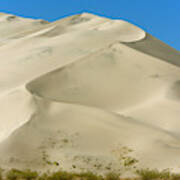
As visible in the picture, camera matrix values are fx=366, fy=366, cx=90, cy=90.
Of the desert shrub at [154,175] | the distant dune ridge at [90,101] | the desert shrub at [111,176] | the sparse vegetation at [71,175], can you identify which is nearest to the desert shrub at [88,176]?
the sparse vegetation at [71,175]

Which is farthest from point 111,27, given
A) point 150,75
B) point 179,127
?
point 179,127

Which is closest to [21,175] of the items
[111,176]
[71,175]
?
[71,175]

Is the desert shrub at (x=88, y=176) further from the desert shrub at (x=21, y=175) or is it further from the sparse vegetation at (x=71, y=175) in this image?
the desert shrub at (x=21, y=175)

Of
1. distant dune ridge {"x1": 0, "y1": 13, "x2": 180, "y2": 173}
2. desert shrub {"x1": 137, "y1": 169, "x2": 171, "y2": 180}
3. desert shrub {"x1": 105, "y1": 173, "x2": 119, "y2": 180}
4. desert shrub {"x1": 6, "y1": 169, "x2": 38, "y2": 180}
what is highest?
desert shrub {"x1": 137, "y1": 169, "x2": 171, "y2": 180}

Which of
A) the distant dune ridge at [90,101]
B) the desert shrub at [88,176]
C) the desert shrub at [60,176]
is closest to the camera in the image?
the desert shrub at [60,176]

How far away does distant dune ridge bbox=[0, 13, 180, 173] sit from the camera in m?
9.65

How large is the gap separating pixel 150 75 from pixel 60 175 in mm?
9285

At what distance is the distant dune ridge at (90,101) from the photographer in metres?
9.65

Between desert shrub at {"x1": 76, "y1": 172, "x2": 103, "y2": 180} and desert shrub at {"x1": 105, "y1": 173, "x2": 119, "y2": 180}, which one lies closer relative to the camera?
desert shrub at {"x1": 76, "y1": 172, "x2": 103, "y2": 180}

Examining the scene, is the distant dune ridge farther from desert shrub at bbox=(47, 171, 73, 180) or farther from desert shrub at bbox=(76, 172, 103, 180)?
desert shrub at bbox=(47, 171, 73, 180)

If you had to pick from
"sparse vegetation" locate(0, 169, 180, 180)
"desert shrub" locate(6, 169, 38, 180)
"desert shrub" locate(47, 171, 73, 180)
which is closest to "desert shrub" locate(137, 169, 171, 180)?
"sparse vegetation" locate(0, 169, 180, 180)

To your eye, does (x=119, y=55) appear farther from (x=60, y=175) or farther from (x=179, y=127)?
(x=60, y=175)

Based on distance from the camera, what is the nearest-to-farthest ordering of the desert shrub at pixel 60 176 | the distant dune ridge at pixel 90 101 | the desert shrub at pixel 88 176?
the desert shrub at pixel 60 176, the desert shrub at pixel 88 176, the distant dune ridge at pixel 90 101

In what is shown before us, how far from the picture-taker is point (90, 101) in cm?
1394
